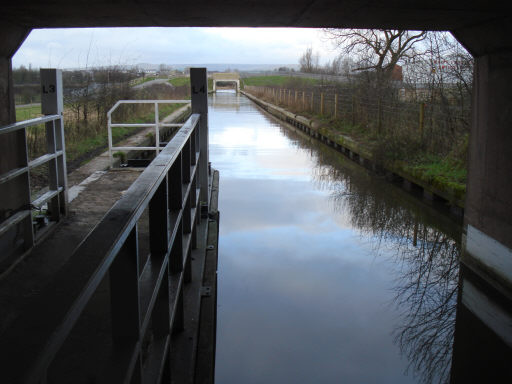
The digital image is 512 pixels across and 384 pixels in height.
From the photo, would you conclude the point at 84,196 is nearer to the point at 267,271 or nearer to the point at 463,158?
the point at 267,271

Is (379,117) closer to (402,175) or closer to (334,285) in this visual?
(402,175)

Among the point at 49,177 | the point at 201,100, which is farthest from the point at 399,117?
the point at 49,177

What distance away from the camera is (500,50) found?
194 inches

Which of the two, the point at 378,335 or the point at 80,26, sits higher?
the point at 80,26

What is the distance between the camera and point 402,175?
10.1m

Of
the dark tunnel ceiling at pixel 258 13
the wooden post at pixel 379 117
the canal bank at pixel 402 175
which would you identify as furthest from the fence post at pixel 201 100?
the wooden post at pixel 379 117

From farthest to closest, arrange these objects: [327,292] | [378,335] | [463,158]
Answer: [463,158] < [327,292] < [378,335]

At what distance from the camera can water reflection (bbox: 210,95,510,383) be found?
13.0 feet

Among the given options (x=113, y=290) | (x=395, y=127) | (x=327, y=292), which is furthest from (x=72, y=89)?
(x=113, y=290)

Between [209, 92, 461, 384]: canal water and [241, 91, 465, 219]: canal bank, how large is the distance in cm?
27

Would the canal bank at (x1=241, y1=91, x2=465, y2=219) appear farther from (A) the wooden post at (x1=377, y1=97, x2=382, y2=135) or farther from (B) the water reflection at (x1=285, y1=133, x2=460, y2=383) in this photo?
(A) the wooden post at (x1=377, y1=97, x2=382, y2=135)

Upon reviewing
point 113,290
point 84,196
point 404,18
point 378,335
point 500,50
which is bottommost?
point 378,335

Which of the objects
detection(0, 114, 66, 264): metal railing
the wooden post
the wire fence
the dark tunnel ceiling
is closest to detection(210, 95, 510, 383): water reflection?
the wire fence

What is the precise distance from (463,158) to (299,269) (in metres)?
4.42
